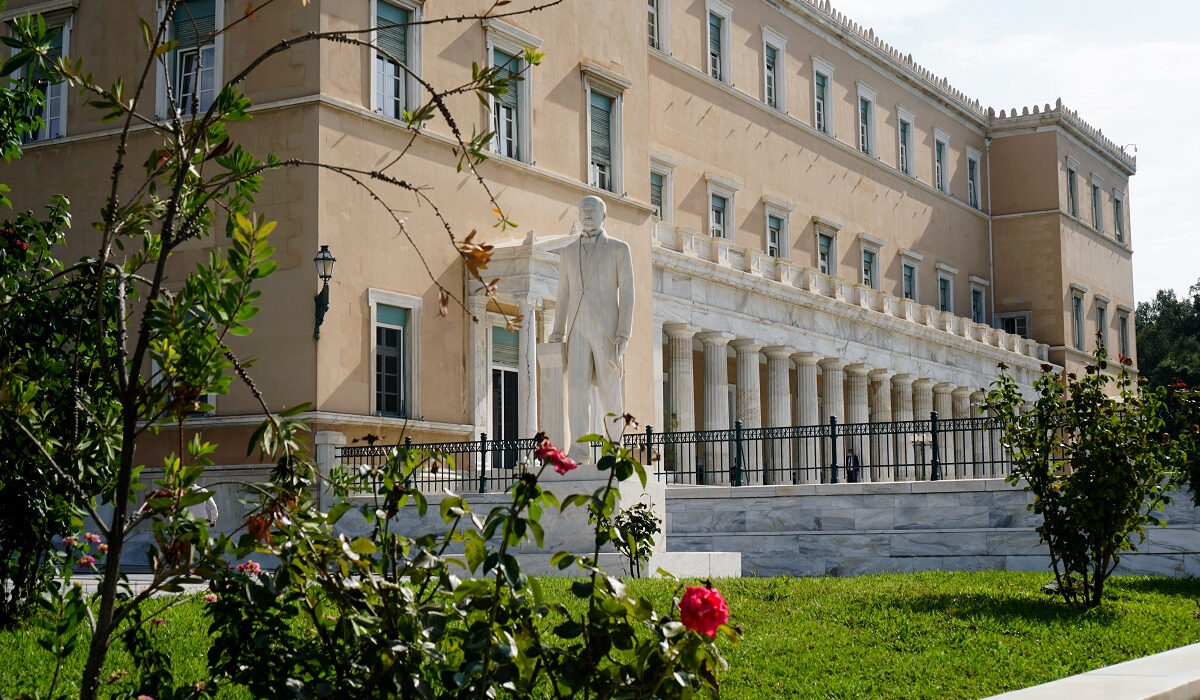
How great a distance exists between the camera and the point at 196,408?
462cm

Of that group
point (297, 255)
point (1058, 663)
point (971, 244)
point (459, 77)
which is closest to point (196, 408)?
point (1058, 663)

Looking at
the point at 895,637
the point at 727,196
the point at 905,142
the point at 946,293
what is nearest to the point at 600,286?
the point at 895,637

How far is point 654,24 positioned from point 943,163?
18.6 m

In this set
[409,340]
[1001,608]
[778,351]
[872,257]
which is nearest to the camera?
[1001,608]

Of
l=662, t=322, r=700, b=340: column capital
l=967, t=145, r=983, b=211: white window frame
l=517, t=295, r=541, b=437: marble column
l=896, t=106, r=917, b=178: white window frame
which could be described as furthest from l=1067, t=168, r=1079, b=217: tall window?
l=517, t=295, r=541, b=437: marble column

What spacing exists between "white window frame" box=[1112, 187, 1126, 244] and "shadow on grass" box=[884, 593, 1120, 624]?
161 ft

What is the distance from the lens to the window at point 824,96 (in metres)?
42.0

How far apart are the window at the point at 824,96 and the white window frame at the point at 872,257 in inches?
141

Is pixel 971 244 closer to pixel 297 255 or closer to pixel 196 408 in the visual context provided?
pixel 297 255

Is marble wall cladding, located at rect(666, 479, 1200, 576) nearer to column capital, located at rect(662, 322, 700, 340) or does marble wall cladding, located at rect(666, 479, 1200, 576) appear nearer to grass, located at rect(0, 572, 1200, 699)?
grass, located at rect(0, 572, 1200, 699)

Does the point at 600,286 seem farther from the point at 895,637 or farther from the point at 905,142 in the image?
the point at 905,142

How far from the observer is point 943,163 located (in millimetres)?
49844

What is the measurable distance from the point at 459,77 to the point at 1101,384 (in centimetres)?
1540

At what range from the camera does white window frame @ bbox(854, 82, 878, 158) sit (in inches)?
1746
